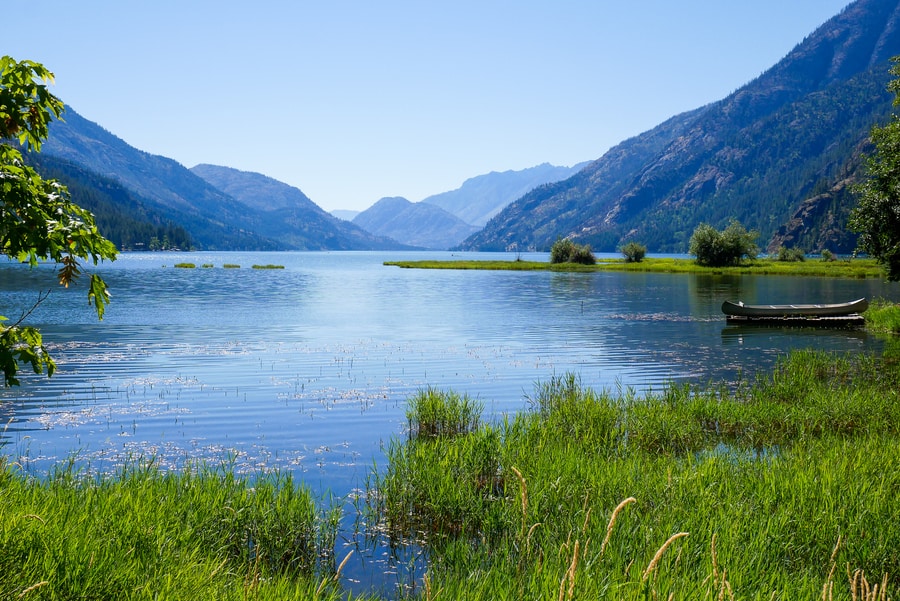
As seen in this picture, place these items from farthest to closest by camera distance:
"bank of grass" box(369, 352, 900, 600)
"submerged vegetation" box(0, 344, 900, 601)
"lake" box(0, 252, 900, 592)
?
1. "lake" box(0, 252, 900, 592)
2. "bank of grass" box(369, 352, 900, 600)
3. "submerged vegetation" box(0, 344, 900, 601)

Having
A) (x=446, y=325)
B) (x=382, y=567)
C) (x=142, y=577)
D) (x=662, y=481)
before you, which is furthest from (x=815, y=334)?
(x=142, y=577)

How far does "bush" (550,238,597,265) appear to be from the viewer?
165875mm

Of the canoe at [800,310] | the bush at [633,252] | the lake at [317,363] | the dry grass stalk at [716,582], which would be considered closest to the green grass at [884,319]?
the canoe at [800,310]

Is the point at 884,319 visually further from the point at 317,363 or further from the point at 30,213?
the point at 30,213

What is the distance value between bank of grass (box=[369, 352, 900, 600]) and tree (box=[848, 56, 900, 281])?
2907 centimetres

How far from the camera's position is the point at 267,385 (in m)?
29.4

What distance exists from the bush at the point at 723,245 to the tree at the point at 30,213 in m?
148

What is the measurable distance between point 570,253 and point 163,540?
164m

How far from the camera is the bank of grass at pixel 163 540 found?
7.19 m

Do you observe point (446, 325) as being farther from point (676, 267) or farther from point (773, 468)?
point (676, 267)

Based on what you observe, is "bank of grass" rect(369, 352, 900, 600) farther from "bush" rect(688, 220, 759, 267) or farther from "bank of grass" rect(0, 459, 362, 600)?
"bush" rect(688, 220, 759, 267)

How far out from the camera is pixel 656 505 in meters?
12.1

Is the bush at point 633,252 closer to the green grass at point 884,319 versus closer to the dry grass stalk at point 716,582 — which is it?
the green grass at point 884,319

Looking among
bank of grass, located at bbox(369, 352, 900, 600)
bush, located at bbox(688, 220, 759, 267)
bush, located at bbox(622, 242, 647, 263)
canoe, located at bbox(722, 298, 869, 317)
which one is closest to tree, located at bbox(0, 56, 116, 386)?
bank of grass, located at bbox(369, 352, 900, 600)
